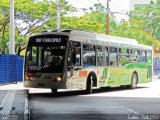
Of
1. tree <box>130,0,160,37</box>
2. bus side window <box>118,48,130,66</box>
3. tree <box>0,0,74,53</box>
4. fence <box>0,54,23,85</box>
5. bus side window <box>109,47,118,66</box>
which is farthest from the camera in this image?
tree <box>130,0,160,37</box>

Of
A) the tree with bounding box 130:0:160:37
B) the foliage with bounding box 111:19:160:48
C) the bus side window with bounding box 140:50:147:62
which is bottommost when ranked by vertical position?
the bus side window with bounding box 140:50:147:62

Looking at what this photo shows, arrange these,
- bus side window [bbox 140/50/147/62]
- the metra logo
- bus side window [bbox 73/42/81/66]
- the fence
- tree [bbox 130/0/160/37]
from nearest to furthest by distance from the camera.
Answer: the metra logo, bus side window [bbox 73/42/81/66], the fence, bus side window [bbox 140/50/147/62], tree [bbox 130/0/160/37]

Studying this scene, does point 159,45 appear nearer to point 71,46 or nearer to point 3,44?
point 3,44

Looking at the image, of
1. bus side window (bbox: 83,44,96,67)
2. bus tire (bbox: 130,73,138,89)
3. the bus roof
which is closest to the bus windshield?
the bus roof

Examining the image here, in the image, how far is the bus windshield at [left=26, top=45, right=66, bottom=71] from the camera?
23.4 metres

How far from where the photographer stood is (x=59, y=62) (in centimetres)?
2334

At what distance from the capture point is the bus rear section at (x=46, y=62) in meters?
23.3

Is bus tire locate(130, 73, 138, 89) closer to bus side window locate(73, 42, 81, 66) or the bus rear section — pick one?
bus side window locate(73, 42, 81, 66)

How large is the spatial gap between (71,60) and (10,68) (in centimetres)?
1097

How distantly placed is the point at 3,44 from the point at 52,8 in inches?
239

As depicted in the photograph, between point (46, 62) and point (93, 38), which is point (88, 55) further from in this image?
point (46, 62)

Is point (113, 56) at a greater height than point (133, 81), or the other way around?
point (113, 56)

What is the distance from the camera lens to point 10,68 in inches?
1334

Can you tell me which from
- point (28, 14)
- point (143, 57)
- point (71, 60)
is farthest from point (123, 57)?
point (28, 14)
